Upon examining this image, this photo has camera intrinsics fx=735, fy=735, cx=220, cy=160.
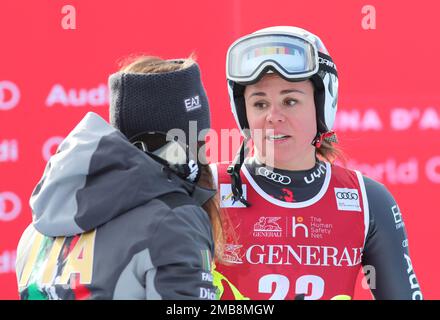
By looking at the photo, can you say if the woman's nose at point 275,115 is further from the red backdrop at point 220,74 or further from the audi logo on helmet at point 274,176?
the red backdrop at point 220,74

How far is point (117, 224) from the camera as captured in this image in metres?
1.56

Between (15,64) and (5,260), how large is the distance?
111cm

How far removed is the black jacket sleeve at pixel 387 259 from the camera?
2654 mm

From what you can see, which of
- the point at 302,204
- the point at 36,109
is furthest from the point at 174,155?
the point at 36,109

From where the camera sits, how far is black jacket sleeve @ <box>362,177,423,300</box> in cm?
265

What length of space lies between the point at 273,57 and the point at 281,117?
214 mm

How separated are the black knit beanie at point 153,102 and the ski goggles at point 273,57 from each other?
80cm

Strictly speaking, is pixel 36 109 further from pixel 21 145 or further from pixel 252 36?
pixel 252 36

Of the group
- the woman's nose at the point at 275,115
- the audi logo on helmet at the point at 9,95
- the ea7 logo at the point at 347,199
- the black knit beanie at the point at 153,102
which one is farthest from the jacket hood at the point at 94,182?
the audi logo on helmet at the point at 9,95

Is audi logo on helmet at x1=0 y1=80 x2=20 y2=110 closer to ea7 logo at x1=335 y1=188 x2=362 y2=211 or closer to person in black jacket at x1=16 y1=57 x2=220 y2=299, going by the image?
ea7 logo at x1=335 y1=188 x2=362 y2=211

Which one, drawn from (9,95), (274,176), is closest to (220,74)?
(9,95)

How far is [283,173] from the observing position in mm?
2738

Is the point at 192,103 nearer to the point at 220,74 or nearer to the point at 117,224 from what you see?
the point at 117,224

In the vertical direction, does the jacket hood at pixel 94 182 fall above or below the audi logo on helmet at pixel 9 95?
above
